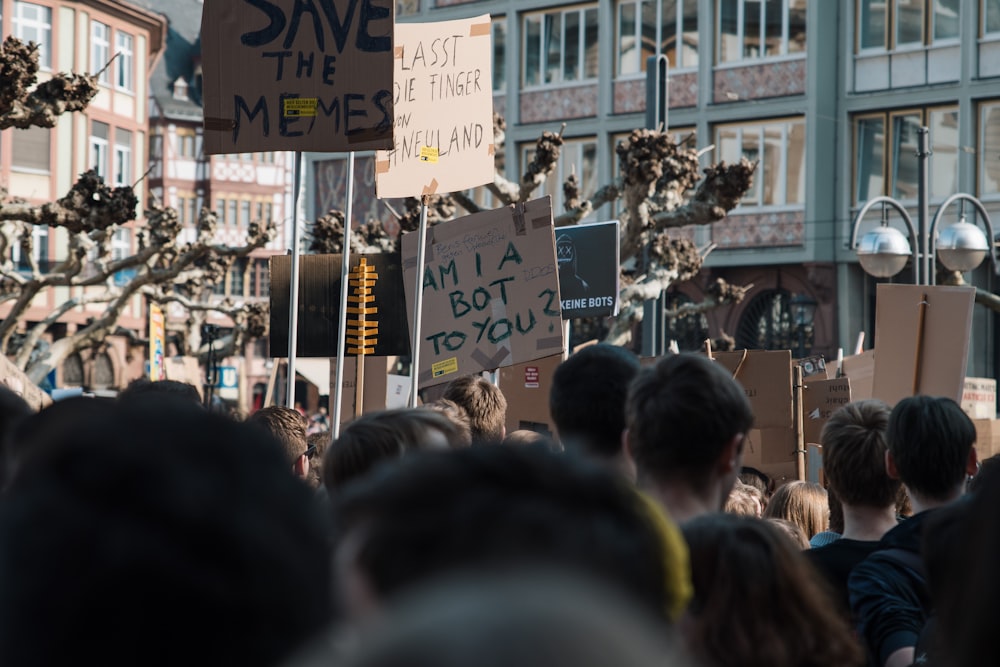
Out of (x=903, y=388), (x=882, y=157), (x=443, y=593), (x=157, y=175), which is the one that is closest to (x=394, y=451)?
(x=443, y=593)

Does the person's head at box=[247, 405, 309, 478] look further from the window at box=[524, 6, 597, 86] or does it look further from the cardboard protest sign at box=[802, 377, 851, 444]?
the window at box=[524, 6, 597, 86]

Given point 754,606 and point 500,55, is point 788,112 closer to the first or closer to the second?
point 500,55

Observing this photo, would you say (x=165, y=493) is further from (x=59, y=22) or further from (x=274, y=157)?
(x=274, y=157)

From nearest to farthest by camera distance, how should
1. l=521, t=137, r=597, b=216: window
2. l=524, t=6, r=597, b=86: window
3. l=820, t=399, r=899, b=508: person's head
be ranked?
l=820, t=399, r=899, b=508: person's head, l=521, t=137, r=597, b=216: window, l=524, t=6, r=597, b=86: window

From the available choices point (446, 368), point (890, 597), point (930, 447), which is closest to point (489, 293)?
point (446, 368)

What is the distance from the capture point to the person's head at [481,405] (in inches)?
222

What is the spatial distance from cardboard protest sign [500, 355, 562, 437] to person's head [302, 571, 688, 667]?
8099 millimetres

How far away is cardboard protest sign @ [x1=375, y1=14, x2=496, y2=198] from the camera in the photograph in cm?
841

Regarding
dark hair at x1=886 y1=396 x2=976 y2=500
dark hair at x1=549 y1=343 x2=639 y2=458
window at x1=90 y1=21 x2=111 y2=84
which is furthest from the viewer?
window at x1=90 y1=21 x2=111 y2=84

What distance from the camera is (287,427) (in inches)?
215

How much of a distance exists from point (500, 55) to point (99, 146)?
617 inches

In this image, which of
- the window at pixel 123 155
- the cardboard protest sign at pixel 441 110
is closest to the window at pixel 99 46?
the window at pixel 123 155

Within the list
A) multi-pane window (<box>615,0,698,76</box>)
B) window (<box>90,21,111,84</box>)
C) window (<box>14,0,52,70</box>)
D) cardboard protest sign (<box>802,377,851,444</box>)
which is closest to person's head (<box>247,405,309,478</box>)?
cardboard protest sign (<box>802,377,851,444</box>)

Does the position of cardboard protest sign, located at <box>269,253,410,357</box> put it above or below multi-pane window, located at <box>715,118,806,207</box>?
below
